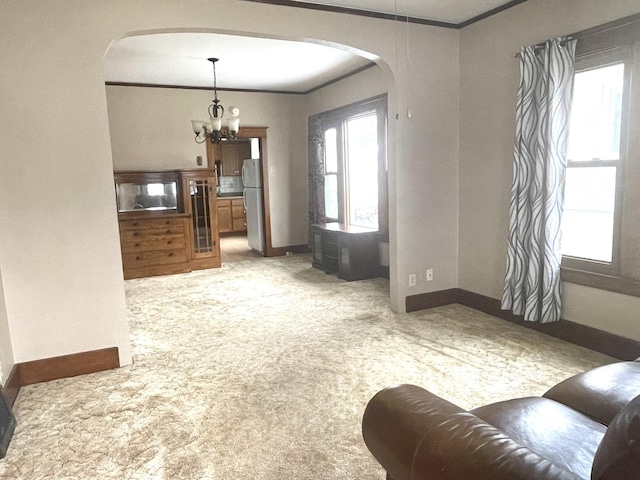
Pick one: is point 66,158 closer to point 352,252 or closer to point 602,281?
point 352,252

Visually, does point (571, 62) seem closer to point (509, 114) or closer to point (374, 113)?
point (509, 114)

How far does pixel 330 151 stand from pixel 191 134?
206 cm

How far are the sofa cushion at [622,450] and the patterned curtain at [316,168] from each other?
5969 millimetres

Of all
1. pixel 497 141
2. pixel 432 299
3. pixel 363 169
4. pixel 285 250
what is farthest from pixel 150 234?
pixel 497 141

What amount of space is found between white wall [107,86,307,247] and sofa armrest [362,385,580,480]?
583 cm

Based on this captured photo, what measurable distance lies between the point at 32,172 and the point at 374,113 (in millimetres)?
3872

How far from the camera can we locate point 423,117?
Answer: 159 inches

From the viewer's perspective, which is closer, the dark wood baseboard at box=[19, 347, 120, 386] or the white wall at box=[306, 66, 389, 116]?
the dark wood baseboard at box=[19, 347, 120, 386]

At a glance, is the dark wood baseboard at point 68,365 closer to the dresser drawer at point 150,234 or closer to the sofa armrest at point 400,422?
the sofa armrest at point 400,422

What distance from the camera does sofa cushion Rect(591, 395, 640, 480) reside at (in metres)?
0.83

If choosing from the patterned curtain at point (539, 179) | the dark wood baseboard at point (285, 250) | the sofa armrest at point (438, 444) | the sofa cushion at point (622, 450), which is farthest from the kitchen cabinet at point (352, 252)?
the sofa cushion at point (622, 450)

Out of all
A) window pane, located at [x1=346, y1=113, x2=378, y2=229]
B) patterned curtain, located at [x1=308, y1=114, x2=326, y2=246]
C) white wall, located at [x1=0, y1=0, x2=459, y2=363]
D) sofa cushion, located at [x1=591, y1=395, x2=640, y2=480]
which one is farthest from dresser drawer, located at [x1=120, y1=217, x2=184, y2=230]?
sofa cushion, located at [x1=591, y1=395, x2=640, y2=480]

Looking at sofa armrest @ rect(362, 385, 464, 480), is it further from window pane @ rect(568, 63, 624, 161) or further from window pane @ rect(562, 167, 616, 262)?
window pane @ rect(568, 63, 624, 161)

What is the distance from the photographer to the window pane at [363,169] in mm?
5793
